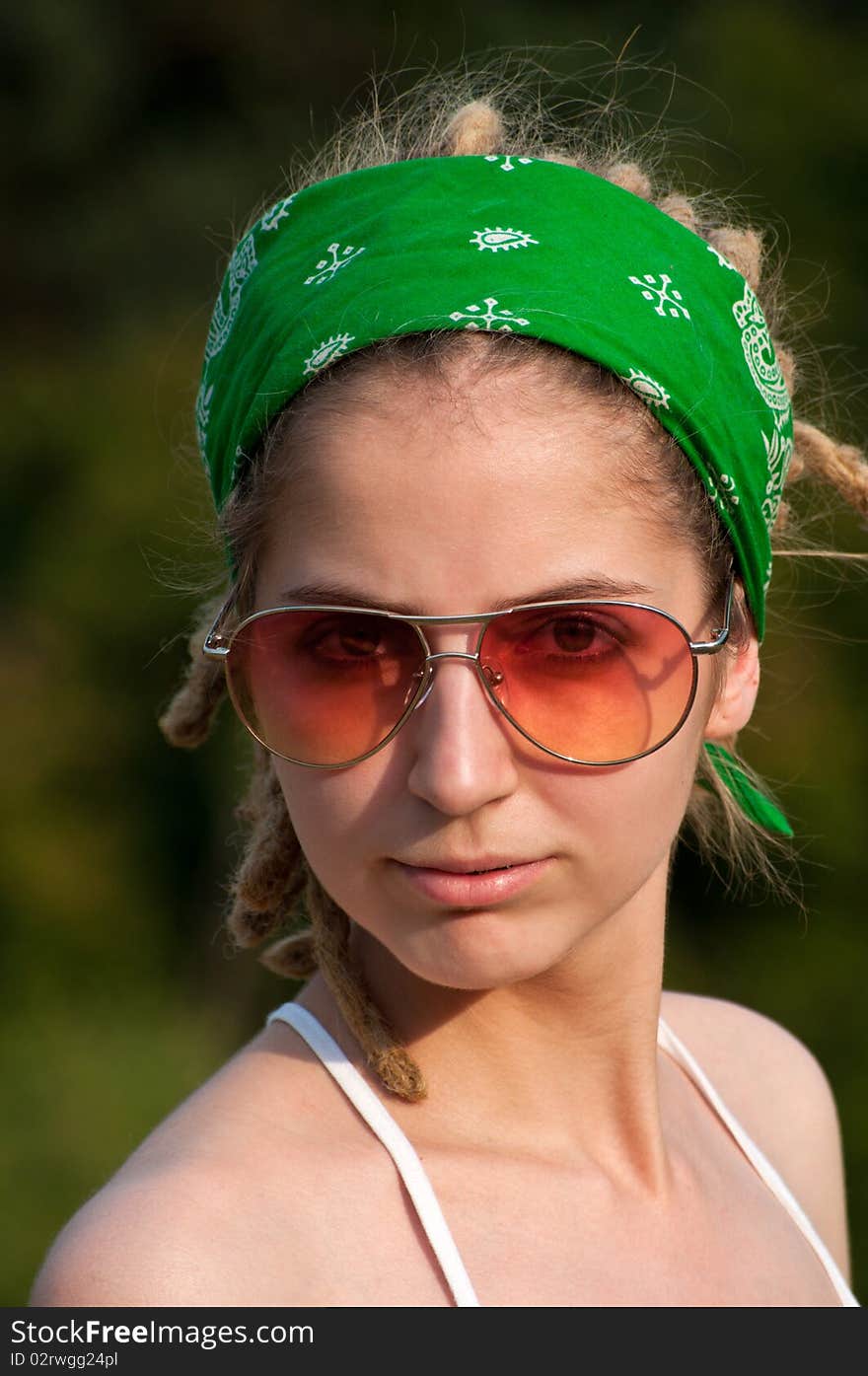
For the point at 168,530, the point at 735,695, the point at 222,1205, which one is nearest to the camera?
the point at 222,1205

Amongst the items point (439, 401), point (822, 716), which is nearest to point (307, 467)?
point (439, 401)

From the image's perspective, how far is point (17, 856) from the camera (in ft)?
20.8

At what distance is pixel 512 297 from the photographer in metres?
1.78

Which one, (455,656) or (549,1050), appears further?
(549,1050)

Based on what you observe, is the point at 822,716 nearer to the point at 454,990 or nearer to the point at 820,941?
the point at 820,941

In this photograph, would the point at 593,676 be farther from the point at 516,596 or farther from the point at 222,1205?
the point at 222,1205

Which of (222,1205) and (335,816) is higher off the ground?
(335,816)

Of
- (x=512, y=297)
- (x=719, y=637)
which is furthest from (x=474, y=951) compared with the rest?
(x=512, y=297)

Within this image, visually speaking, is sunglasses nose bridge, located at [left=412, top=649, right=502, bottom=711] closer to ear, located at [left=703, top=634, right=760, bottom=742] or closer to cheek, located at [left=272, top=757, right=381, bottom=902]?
cheek, located at [left=272, top=757, right=381, bottom=902]

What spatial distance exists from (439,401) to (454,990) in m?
0.77

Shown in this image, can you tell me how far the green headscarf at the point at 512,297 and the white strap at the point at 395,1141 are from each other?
27.6 inches

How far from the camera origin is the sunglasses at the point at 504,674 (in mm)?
1727

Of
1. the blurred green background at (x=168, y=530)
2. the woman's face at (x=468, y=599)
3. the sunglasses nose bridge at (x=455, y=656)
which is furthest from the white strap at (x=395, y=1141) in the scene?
the blurred green background at (x=168, y=530)

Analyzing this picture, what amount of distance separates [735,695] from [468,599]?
0.60 meters
